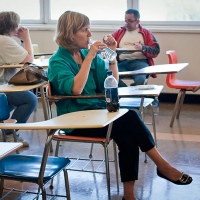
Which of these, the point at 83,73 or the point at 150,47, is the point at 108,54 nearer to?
the point at 83,73

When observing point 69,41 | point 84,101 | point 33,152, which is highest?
point 69,41

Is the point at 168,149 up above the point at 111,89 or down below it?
below

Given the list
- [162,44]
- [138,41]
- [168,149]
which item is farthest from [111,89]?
[162,44]

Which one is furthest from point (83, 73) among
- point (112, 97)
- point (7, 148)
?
point (7, 148)

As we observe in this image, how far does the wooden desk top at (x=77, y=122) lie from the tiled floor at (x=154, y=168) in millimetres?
777

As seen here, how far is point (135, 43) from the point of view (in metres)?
4.94

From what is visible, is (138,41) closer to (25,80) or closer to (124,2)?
(124,2)

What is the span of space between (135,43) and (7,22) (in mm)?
1598

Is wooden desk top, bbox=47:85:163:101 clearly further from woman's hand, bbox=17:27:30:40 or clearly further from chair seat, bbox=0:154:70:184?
woman's hand, bbox=17:27:30:40

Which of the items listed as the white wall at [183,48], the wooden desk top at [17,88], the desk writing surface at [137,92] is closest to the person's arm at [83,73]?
the desk writing surface at [137,92]

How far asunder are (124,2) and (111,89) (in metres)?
3.60

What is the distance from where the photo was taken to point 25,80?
128 inches

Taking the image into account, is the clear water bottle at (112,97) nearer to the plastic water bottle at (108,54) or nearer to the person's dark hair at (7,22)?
the plastic water bottle at (108,54)

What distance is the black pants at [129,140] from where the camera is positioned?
2418 mm
